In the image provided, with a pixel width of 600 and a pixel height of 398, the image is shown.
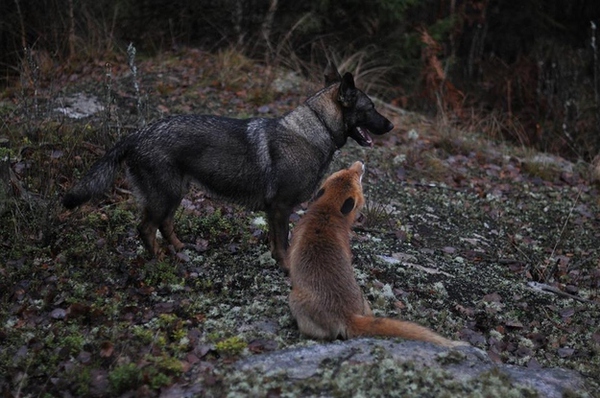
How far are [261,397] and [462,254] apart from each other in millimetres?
3963

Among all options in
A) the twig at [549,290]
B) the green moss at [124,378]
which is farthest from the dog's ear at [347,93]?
the green moss at [124,378]

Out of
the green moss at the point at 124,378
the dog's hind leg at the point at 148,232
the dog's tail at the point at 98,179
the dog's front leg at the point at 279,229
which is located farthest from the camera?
the dog's front leg at the point at 279,229

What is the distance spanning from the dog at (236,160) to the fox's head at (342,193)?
2.86 ft

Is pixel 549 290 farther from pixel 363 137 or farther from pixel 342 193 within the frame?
pixel 342 193

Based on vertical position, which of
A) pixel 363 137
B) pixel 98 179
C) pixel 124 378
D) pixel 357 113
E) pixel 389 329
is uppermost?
pixel 357 113

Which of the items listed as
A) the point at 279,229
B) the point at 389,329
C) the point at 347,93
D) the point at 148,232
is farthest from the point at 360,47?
the point at 389,329

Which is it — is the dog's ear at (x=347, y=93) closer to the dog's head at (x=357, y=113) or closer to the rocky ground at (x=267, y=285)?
the dog's head at (x=357, y=113)

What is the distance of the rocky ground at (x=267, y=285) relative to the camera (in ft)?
13.0

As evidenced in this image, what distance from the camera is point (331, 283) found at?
433 cm

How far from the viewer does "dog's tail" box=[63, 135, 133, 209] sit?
5316 mm

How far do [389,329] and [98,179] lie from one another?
2.76 m

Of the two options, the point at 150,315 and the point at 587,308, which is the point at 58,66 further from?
the point at 587,308

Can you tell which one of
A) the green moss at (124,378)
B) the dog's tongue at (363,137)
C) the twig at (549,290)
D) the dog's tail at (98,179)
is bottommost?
the twig at (549,290)

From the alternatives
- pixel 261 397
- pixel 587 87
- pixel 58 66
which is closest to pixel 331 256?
pixel 261 397
